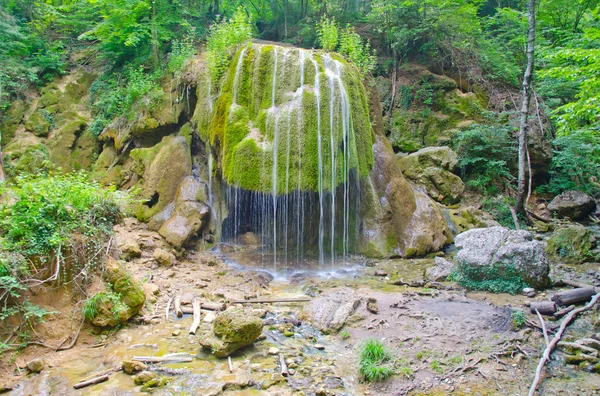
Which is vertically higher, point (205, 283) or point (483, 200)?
point (483, 200)

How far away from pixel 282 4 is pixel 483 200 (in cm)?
1284

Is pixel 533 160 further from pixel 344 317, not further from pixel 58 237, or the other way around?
pixel 58 237

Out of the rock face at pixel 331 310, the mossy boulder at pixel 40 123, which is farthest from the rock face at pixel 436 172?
the mossy boulder at pixel 40 123

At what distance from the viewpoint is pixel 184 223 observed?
32.2 ft

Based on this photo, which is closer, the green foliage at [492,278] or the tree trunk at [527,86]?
the green foliage at [492,278]

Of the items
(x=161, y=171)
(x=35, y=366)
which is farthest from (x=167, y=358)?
(x=161, y=171)

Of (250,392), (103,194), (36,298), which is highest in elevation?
(103,194)

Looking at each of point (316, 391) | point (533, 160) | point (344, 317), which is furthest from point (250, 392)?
point (533, 160)

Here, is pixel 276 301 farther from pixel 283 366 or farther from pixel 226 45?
pixel 226 45

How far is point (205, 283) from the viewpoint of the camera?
7.53 m

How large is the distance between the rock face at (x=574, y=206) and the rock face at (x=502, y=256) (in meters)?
6.57

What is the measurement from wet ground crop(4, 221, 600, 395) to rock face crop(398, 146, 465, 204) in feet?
17.4

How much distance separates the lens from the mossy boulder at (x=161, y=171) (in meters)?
10.6

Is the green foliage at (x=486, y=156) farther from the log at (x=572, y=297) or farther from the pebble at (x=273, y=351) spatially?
the pebble at (x=273, y=351)
